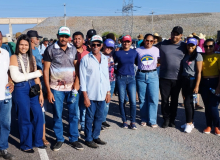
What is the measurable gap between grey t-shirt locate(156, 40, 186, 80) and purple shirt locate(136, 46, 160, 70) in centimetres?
15

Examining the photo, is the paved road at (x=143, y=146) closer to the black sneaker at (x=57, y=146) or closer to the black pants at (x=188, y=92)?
the black sneaker at (x=57, y=146)

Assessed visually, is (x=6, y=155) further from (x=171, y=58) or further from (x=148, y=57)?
(x=171, y=58)

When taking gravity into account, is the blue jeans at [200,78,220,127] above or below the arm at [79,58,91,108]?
below

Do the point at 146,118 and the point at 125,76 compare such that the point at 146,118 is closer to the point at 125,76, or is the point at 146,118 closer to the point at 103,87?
the point at 125,76

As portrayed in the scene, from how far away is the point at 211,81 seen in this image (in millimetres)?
5012

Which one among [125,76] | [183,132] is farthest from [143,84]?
[183,132]

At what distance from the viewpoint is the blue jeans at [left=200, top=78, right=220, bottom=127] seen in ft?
16.4

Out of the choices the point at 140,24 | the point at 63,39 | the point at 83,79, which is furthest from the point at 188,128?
the point at 140,24

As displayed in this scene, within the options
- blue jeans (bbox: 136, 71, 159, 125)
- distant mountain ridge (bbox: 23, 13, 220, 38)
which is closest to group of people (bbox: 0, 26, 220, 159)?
blue jeans (bbox: 136, 71, 159, 125)

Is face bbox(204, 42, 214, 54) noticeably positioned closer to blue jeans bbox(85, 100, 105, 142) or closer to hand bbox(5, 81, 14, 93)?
blue jeans bbox(85, 100, 105, 142)

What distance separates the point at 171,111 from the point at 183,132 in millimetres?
559

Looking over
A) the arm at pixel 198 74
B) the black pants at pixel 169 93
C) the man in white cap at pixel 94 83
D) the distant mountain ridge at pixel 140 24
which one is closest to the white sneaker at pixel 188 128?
the black pants at pixel 169 93

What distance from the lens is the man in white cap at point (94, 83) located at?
164 inches

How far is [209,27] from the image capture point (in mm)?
69625
